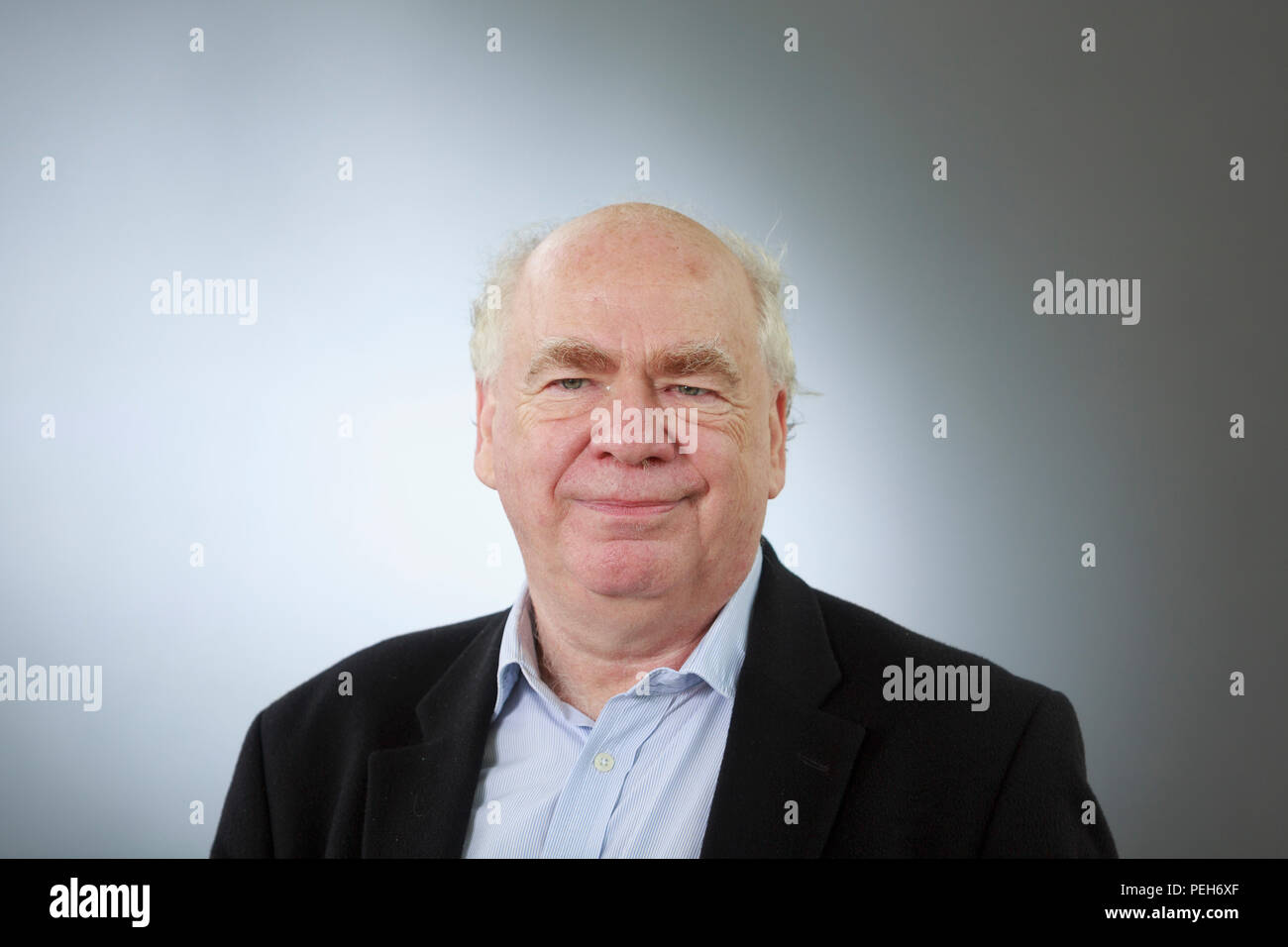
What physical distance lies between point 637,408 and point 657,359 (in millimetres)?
A: 93

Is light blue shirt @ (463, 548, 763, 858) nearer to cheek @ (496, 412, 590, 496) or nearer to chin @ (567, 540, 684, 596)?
chin @ (567, 540, 684, 596)

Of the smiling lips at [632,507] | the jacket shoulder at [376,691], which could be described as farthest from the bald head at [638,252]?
the jacket shoulder at [376,691]

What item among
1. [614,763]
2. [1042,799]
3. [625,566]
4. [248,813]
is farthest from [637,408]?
[248,813]

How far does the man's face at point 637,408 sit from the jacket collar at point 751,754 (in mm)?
163

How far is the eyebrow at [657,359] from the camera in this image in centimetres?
204

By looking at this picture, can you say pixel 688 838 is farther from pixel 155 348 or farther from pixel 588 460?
pixel 155 348

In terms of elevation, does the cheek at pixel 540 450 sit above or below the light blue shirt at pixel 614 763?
above

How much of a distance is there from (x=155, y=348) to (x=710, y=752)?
165 centimetres

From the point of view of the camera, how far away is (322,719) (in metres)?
2.24

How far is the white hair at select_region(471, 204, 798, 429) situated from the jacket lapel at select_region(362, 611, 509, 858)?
24.5 inches

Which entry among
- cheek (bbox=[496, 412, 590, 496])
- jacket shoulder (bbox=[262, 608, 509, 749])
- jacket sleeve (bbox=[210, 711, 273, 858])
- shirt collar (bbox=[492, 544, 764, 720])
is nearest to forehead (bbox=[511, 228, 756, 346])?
cheek (bbox=[496, 412, 590, 496])

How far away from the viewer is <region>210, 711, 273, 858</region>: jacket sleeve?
7.20ft

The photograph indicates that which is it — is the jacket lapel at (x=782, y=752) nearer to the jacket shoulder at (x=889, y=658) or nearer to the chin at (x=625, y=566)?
the jacket shoulder at (x=889, y=658)

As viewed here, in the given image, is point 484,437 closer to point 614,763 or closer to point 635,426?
point 635,426
